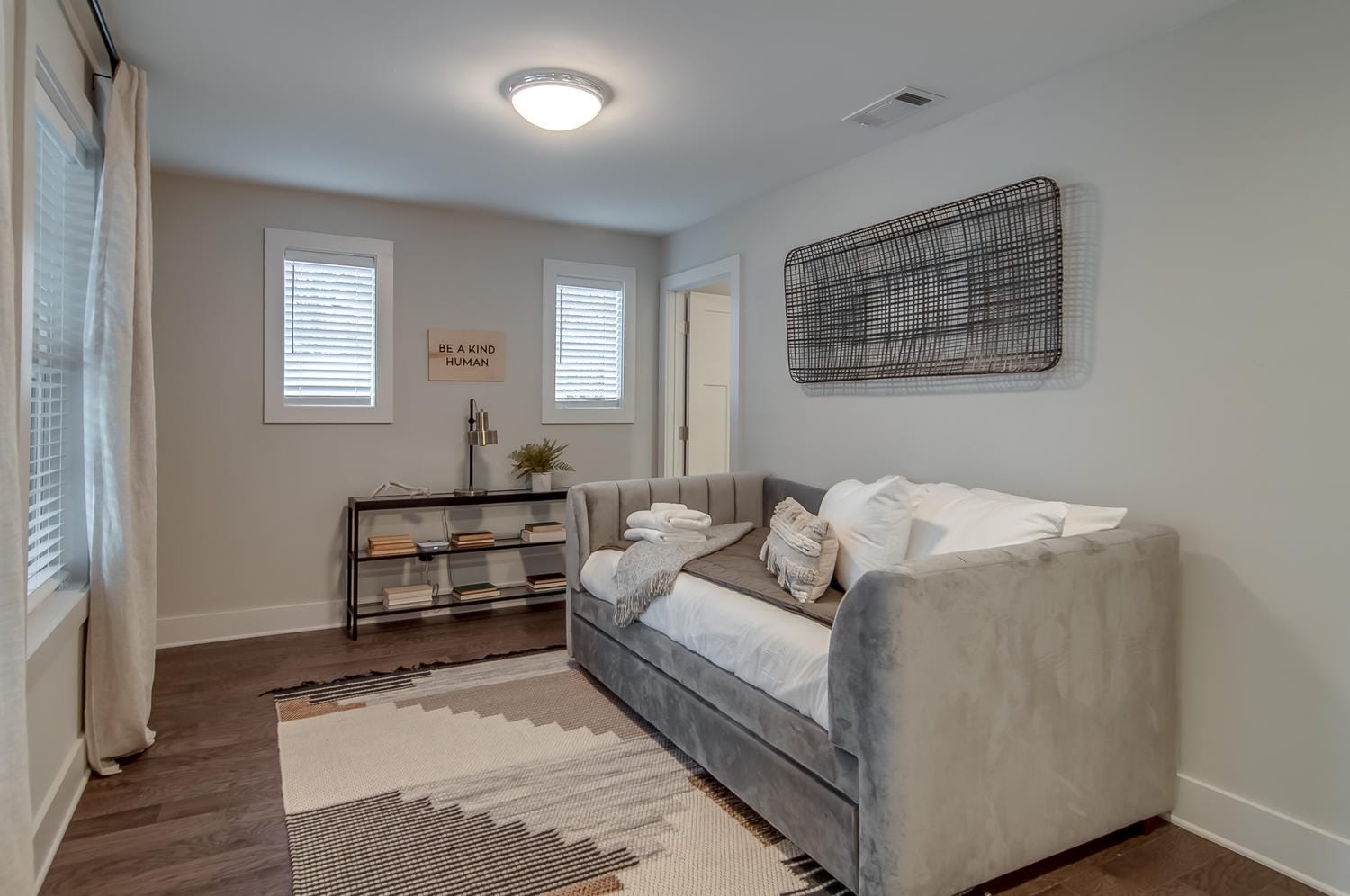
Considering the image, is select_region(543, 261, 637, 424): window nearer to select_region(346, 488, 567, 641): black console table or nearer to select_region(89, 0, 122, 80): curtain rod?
select_region(346, 488, 567, 641): black console table

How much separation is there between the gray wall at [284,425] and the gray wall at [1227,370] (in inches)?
115

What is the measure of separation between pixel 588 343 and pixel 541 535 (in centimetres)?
131

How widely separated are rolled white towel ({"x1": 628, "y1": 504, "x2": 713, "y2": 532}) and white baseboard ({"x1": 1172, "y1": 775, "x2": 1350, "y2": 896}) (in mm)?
1947

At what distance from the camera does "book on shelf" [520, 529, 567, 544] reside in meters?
4.53

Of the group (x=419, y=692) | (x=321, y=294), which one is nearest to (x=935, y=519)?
(x=419, y=692)

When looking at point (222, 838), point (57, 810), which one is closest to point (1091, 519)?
point (222, 838)

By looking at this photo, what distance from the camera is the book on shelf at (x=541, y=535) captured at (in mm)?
4531

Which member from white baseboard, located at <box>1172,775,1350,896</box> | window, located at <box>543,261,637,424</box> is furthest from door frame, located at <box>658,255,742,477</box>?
white baseboard, located at <box>1172,775,1350,896</box>

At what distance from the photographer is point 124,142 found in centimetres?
262

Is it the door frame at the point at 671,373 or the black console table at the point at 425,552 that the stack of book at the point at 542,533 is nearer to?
the black console table at the point at 425,552

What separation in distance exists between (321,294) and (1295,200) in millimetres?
4208

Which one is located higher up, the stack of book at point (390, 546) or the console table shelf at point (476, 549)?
the stack of book at point (390, 546)

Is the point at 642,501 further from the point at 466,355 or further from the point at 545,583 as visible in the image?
the point at 466,355

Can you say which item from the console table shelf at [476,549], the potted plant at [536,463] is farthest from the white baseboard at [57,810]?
the potted plant at [536,463]
